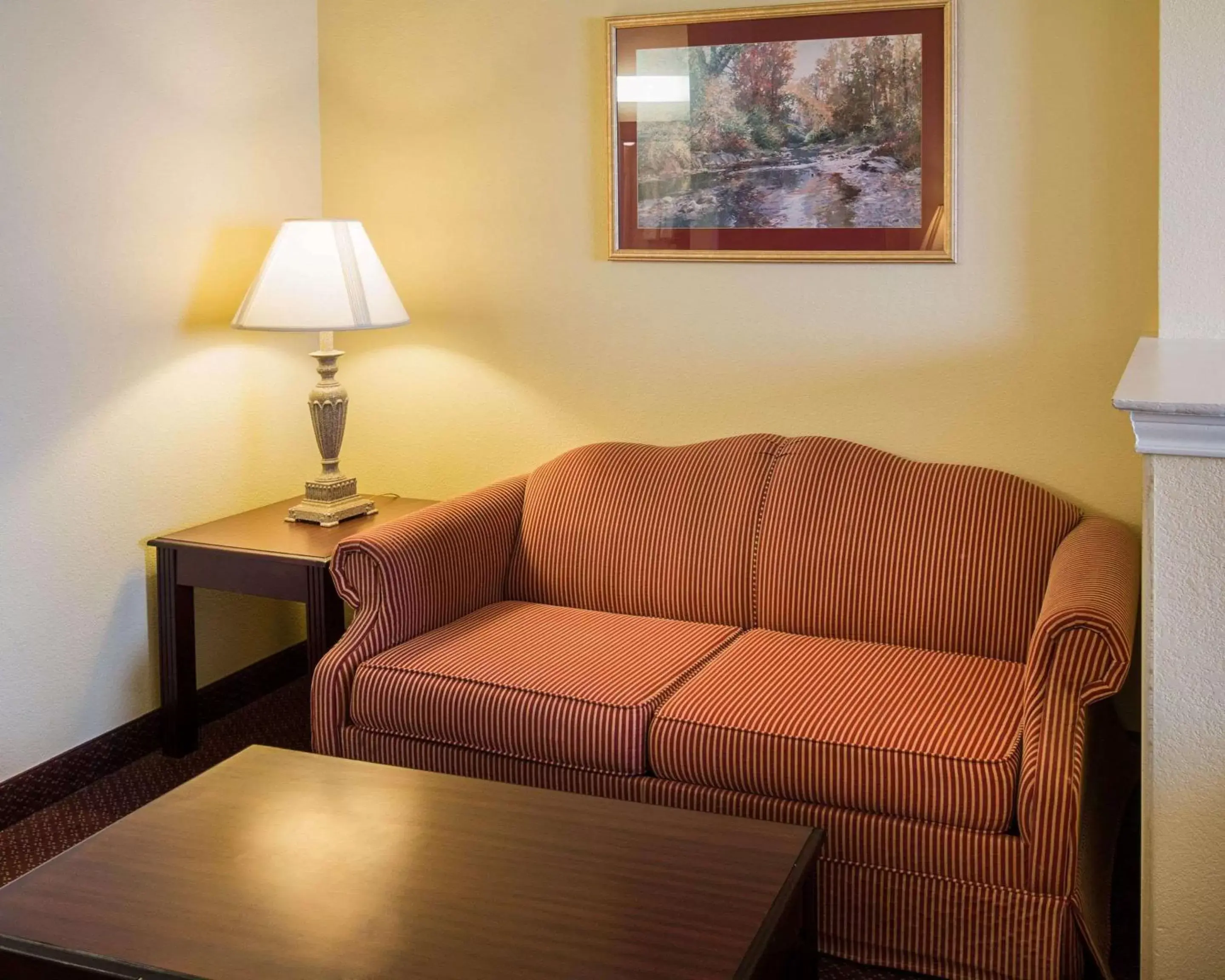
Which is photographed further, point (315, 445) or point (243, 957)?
point (315, 445)

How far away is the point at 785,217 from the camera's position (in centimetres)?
328

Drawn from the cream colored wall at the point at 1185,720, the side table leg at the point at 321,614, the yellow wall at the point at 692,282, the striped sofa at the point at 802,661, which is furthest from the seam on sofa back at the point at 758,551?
the cream colored wall at the point at 1185,720

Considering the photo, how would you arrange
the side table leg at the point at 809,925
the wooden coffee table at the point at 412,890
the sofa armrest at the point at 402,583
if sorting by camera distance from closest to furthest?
the wooden coffee table at the point at 412,890 → the side table leg at the point at 809,925 → the sofa armrest at the point at 402,583

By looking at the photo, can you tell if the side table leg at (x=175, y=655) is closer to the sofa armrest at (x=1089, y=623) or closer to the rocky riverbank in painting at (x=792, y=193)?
the rocky riverbank in painting at (x=792, y=193)

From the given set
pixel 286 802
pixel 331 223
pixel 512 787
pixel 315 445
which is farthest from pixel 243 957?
pixel 315 445

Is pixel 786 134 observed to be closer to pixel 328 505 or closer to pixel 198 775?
pixel 328 505

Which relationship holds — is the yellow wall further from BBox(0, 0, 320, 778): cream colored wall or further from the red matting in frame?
BBox(0, 0, 320, 778): cream colored wall

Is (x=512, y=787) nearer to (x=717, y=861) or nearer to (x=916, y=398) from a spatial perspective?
(x=717, y=861)

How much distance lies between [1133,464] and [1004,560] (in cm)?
41

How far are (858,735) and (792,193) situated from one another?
148 cm

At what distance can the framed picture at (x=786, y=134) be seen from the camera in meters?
3.10

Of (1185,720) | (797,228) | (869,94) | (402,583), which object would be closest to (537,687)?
(402,583)

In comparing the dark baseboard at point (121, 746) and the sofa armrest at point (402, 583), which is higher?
the sofa armrest at point (402, 583)

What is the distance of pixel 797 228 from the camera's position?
Answer: 327 cm
